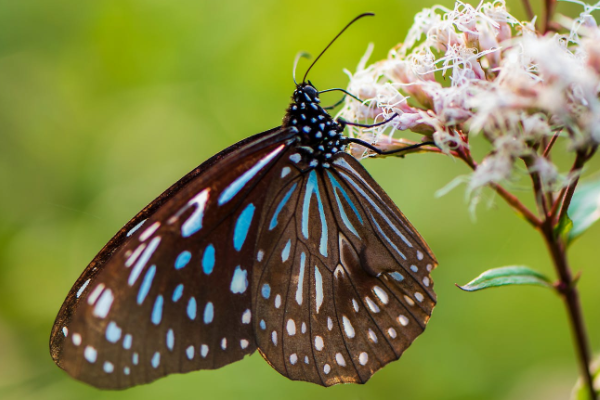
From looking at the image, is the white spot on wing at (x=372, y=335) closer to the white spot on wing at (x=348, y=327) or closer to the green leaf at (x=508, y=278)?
the white spot on wing at (x=348, y=327)

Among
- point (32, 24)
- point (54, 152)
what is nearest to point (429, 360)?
point (54, 152)

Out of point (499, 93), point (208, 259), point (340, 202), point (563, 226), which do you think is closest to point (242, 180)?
point (208, 259)

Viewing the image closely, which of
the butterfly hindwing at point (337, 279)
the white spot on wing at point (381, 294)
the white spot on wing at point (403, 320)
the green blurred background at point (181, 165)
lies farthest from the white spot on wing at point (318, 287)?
the green blurred background at point (181, 165)

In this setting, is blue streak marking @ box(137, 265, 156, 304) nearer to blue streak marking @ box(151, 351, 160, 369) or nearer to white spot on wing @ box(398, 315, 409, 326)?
blue streak marking @ box(151, 351, 160, 369)

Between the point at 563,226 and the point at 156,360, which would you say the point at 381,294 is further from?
the point at 156,360

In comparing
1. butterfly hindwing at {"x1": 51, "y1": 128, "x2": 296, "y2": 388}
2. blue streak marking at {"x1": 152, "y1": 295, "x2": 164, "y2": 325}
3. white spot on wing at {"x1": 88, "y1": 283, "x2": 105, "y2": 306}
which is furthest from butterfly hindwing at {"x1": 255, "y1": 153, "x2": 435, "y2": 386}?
white spot on wing at {"x1": 88, "y1": 283, "x2": 105, "y2": 306}
